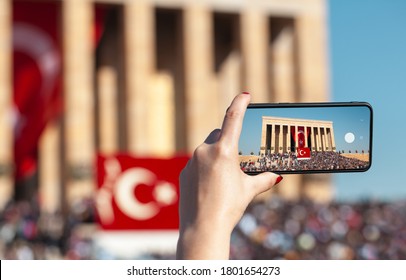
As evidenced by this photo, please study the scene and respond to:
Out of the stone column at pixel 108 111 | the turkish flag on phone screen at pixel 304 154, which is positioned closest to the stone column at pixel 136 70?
the stone column at pixel 108 111

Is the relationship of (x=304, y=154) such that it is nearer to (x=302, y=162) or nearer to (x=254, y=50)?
(x=302, y=162)

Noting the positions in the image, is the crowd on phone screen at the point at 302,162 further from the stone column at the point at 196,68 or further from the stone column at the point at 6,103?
the stone column at the point at 196,68

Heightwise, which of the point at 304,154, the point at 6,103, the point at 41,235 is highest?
the point at 6,103

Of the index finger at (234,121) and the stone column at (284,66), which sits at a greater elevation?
the stone column at (284,66)

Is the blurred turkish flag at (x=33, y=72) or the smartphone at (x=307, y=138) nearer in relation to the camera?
the smartphone at (x=307, y=138)

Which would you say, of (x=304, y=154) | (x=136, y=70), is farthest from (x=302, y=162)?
(x=136, y=70)

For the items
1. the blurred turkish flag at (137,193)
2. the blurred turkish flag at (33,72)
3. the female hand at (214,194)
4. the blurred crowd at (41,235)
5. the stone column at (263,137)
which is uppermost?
the blurred turkish flag at (33,72)

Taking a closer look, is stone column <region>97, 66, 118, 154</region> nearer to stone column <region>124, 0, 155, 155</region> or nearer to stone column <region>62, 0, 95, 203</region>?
stone column <region>124, 0, 155, 155</region>
